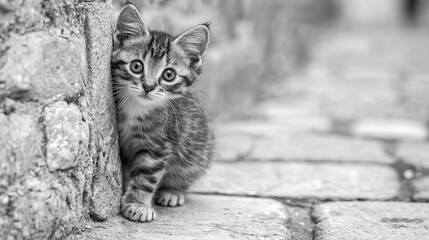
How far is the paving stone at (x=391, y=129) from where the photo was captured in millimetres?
4234

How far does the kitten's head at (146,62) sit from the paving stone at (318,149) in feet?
4.14

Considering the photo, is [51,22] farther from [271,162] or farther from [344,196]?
[271,162]

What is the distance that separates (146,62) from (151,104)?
17 centimetres

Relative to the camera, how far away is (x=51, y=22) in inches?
70.3

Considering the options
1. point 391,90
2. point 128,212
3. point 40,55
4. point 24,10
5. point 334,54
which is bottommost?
point 128,212

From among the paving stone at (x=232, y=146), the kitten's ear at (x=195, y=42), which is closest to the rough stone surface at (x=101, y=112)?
the kitten's ear at (x=195, y=42)

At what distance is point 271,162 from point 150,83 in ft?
4.60

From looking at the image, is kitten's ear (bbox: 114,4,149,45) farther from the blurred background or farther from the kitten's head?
the blurred background

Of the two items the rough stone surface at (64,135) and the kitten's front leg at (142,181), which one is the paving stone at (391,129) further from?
the rough stone surface at (64,135)

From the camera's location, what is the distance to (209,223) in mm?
2305

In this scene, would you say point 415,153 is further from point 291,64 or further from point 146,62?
point 291,64

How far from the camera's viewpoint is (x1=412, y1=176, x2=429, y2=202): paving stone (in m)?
2.84

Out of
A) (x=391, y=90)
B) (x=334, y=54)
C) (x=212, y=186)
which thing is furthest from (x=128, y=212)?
(x=334, y=54)

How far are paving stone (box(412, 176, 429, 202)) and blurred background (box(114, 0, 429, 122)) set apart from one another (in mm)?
1204
